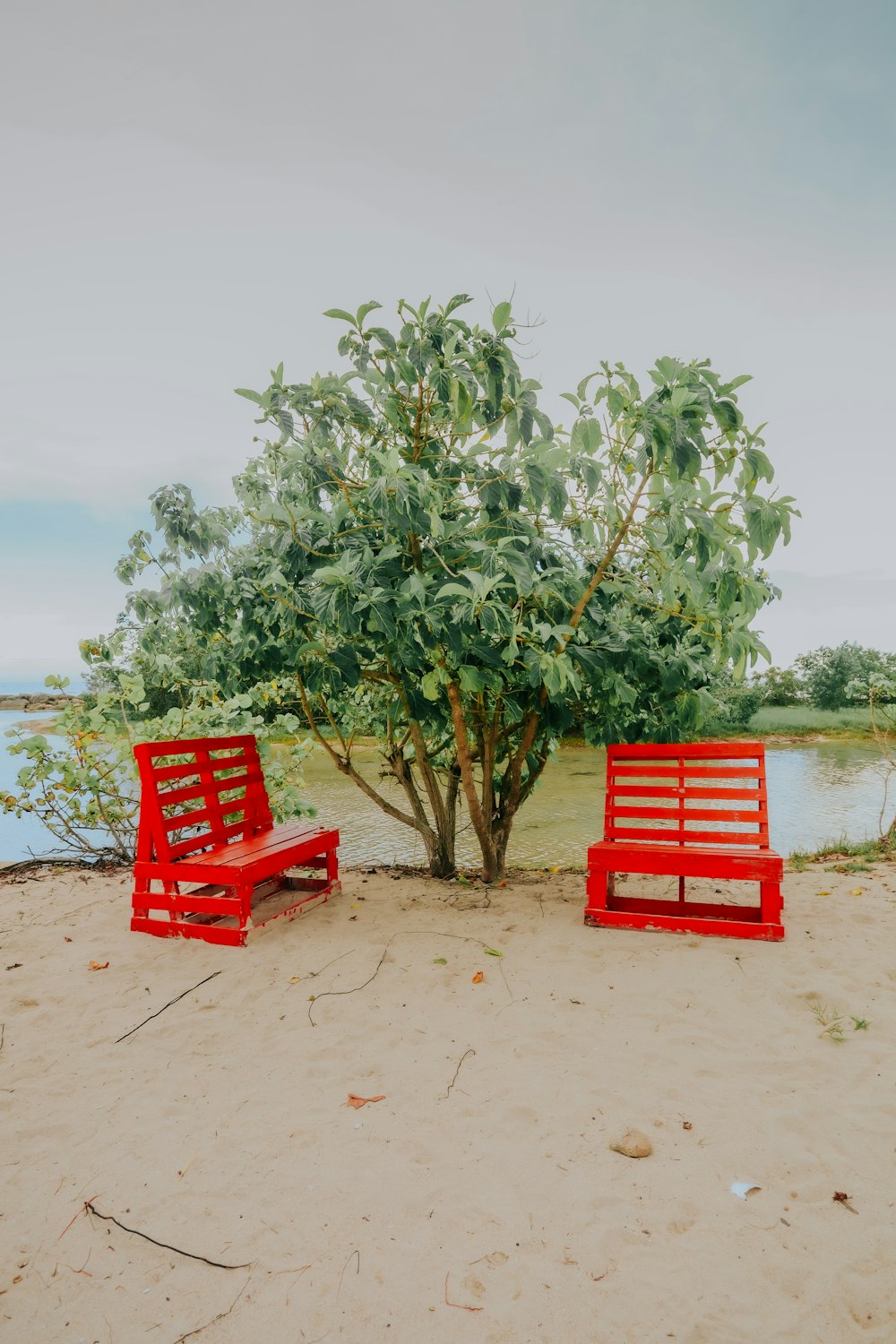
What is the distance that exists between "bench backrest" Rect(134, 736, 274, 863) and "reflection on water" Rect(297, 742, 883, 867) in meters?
2.13

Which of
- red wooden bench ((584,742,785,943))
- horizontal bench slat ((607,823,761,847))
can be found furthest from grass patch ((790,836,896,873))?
horizontal bench slat ((607,823,761,847))

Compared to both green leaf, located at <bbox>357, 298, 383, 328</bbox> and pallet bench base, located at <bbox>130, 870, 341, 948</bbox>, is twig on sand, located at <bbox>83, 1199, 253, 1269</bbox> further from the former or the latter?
green leaf, located at <bbox>357, 298, 383, 328</bbox>

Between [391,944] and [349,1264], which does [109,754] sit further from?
[349,1264]

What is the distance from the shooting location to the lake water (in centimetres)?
823

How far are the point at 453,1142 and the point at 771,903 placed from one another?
2395 millimetres

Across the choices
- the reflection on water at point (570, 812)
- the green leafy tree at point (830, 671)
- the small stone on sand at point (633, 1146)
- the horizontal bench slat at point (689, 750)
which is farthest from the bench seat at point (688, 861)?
the green leafy tree at point (830, 671)

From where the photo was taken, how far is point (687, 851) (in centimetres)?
409

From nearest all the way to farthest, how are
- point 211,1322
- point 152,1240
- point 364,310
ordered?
point 211,1322, point 152,1240, point 364,310

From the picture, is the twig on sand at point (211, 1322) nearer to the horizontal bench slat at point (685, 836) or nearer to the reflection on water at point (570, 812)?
the horizontal bench slat at point (685, 836)

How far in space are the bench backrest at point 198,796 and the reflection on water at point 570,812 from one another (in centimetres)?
213

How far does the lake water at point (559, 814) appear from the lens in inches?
324

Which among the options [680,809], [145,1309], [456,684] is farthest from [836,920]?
[145,1309]

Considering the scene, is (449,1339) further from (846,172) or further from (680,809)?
(846,172)

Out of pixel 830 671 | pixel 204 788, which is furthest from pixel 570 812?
pixel 830 671
